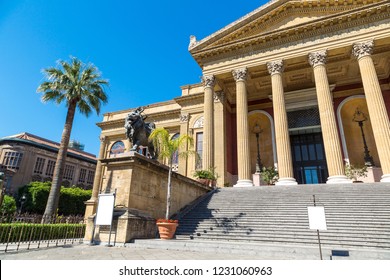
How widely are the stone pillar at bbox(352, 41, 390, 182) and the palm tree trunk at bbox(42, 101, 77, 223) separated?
19.7 metres

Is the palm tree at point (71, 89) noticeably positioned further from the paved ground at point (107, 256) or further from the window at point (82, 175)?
the window at point (82, 175)

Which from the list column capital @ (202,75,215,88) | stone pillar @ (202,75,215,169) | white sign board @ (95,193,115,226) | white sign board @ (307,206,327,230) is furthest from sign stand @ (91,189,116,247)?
column capital @ (202,75,215,88)

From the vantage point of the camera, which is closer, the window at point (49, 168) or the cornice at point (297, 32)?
the cornice at point (297, 32)

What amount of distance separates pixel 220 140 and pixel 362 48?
11728mm

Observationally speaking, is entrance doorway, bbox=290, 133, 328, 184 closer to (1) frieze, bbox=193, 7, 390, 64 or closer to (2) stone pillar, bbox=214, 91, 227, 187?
(2) stone pillar, bbox=214, 91, 227, 187

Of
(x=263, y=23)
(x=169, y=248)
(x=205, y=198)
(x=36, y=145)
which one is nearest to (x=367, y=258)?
(x=169, y=248)

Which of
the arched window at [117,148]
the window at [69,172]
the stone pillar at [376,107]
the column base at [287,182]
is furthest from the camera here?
the window at [69,172]

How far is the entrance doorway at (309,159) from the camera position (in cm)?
2008

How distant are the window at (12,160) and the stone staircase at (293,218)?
4247cm

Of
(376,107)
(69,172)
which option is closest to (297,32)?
(376,107)

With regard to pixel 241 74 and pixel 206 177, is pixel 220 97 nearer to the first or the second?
pixel 241 74

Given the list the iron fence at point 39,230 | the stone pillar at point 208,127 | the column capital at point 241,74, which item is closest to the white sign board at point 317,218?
the iron fence at point 39,230

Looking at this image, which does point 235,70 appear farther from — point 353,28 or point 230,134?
point 353,28

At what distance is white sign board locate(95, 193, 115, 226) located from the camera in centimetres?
750
